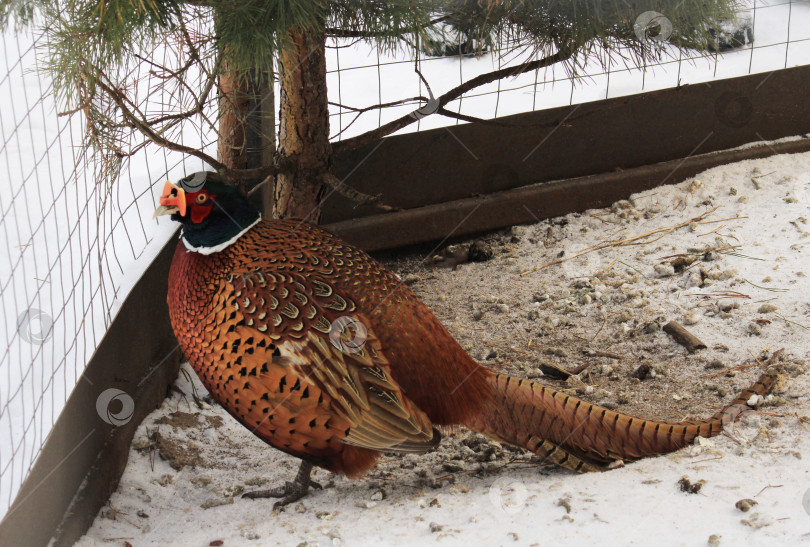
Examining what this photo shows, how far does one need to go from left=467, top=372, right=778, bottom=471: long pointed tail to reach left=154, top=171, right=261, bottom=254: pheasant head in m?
0.86

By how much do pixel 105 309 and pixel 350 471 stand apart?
34.4 inches

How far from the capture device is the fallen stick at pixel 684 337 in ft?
9.57

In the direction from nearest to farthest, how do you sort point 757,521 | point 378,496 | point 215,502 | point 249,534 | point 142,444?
point 757,521 < point 249,534 < point 378,496 < point 215,502 < point 142,444

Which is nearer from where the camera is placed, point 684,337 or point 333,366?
point 333,366

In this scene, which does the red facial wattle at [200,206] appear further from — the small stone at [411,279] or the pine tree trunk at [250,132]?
the small stone at [411,279]

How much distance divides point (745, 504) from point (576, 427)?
1.63 feet

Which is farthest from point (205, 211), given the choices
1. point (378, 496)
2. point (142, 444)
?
point (378, 496)

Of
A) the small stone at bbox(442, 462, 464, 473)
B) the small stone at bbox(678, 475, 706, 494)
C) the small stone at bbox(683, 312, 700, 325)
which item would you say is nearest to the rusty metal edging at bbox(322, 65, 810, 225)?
the small stone at bbox(683, 312, 700, 325)

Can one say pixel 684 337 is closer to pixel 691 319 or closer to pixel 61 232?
pixel 691 319

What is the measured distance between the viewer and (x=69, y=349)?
2.30 metres

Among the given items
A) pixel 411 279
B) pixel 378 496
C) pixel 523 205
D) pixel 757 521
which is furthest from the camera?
pixel 523 205

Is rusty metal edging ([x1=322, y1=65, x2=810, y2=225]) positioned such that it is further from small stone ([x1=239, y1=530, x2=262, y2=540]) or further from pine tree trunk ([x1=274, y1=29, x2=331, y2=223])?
small stone ([x1=239, y1=530, x2=262, y2=540])

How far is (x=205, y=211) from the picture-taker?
7.87 ft

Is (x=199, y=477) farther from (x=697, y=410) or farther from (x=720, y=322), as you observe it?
(x=720, y=322)
